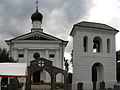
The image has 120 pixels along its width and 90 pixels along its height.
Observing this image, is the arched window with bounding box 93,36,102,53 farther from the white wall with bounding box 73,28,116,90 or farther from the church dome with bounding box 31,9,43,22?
the church dome with bounding box 31,9,43,22

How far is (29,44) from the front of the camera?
115ft

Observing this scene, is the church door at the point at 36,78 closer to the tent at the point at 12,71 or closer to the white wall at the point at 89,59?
the white wall at the point at 89,59

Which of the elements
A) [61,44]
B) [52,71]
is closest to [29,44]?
[61,44]

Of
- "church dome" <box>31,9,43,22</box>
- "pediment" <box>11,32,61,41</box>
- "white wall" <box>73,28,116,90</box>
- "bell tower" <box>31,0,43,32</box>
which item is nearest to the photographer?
"white wall" <box>73,28,116,90</box>

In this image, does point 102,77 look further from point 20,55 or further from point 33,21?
point 33,21

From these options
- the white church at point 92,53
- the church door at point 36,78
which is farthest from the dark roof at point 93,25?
the church door at point 36,78

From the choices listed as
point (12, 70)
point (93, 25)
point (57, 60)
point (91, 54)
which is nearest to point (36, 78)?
point (57, 60)

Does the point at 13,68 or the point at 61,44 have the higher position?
the point at 61,44

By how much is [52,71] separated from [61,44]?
45.5 ft

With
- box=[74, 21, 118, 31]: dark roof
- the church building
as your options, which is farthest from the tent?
the church building

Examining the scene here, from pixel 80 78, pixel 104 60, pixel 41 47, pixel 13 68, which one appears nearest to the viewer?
pixel 13 68

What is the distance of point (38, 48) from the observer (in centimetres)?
3494

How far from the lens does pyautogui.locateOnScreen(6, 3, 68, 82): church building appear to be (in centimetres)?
3475

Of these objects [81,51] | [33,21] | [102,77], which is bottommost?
[102,77]
